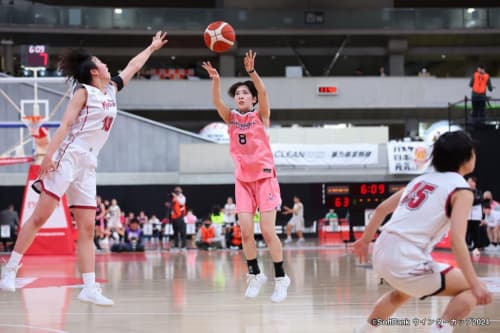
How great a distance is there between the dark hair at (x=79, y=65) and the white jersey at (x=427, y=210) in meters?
3.19

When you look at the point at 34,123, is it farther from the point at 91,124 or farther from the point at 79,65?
the point at 91,124

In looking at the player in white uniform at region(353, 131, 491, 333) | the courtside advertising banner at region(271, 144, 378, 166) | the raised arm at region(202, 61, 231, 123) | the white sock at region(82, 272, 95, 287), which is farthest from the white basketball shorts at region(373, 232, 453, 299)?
the courtside advertising banner at region(271, 144, 378, 166)

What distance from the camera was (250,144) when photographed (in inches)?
322

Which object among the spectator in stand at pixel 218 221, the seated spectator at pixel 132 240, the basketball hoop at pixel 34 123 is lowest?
the seated spectator at pixel 132 240

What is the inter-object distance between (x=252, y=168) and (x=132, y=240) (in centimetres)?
1739

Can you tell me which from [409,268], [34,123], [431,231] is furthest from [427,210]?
[34,123]

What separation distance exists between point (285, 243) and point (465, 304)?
2301cm

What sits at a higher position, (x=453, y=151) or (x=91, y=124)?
(x=91, y=124)

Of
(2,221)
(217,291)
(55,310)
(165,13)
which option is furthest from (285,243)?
(55,310)

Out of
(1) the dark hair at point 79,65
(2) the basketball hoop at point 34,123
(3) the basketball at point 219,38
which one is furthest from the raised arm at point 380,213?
(2) the basketball hoop at point 34,123

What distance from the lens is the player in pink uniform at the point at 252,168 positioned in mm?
8180

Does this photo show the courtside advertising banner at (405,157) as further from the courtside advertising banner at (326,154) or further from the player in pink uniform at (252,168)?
the player in pink uniform at (252,168)

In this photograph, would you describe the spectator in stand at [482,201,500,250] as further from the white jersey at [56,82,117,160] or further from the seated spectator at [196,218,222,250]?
the white jersey at [56,82,117,160]

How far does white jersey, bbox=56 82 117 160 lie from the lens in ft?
22.2
